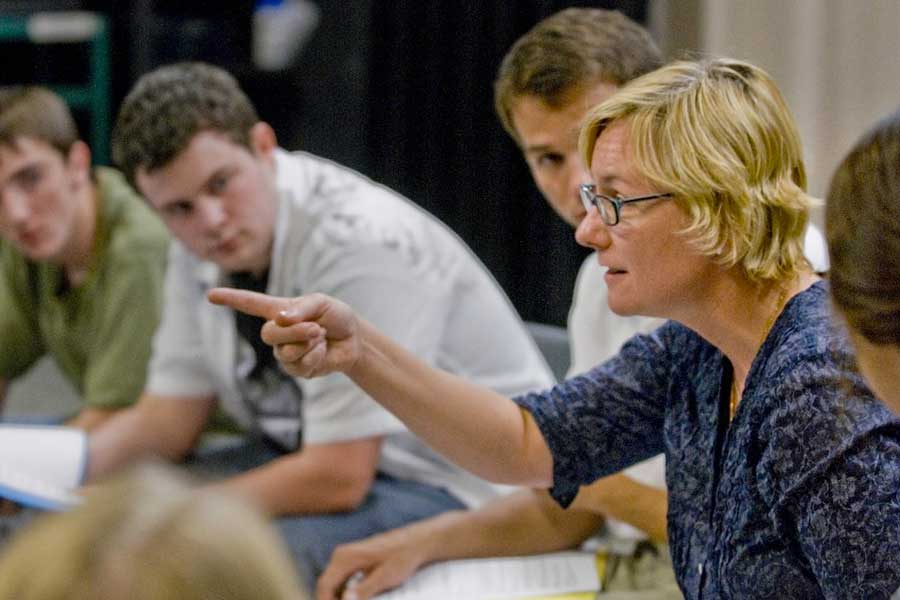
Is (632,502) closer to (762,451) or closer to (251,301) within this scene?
(762,451)

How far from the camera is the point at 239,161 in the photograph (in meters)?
2.28

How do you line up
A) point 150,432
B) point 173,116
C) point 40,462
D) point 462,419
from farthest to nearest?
point 150,432 → point 40,462 → point 173,116 → point 462,419

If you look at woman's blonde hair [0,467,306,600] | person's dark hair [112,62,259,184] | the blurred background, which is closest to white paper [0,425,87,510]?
person's dark hair [112,62,259,184]

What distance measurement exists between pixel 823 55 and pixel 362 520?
1.74 meters

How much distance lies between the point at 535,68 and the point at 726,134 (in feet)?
1.98

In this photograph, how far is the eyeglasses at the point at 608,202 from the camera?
1.40 meters

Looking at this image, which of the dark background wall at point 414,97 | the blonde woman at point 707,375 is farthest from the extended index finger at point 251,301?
the dark background wall at point 414,97

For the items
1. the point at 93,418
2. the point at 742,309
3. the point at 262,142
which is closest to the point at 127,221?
the point at 93,418

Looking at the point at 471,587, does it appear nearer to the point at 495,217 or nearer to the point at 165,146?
the point at 165,146

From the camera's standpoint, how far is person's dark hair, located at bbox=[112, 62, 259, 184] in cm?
226

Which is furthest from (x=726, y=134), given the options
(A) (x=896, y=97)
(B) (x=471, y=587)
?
(A) (x=896, y=97)

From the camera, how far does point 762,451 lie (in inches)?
51.6

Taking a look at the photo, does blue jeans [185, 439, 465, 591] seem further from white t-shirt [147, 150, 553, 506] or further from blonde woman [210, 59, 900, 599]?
blonde woman [210, 59, 900, 599]

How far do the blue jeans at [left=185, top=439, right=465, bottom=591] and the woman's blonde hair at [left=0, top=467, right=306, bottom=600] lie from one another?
4.50 ft
